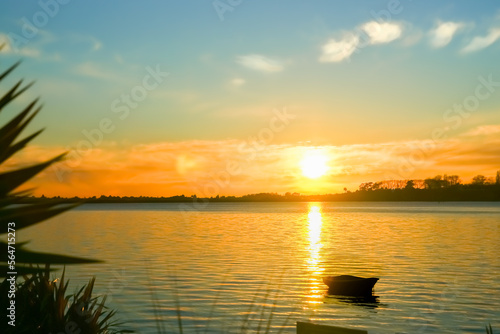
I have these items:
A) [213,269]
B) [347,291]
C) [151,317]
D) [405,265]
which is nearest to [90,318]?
[151,317]


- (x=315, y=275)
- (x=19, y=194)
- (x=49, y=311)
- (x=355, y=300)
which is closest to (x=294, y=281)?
(x=315, y=275)

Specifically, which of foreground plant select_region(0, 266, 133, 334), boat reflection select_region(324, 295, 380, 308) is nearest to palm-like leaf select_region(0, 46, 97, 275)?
foreground plant select_region(0, 266, 133, 334)

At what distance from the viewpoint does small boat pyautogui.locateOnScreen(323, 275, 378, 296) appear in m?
35.9

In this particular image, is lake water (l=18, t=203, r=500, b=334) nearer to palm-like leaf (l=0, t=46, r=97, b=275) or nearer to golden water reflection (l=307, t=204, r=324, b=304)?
golden water reflection (l=307, t=204, r=324, b=304)

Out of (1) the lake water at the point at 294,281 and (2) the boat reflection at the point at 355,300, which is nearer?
(1) the lake water at the point at 294,281

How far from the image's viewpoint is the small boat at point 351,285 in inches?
1414

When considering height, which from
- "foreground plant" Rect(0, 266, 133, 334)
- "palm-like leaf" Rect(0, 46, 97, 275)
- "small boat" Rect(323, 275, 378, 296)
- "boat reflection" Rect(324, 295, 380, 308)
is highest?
"palm-like leaf" Rect(0, 46, 97, 275)

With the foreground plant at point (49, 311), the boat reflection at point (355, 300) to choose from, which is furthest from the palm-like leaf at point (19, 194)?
the boat reflection at point (355, 300)

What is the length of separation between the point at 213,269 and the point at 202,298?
1544cm

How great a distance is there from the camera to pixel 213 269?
168 feet

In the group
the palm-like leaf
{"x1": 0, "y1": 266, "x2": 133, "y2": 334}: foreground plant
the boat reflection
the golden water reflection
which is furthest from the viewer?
the golden water reflection

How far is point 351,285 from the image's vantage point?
36.9 metres

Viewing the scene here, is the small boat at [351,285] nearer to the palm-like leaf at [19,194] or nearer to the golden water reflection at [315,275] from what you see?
the golden water reflection at [315,275]

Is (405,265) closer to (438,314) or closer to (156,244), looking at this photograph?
(438,314)
